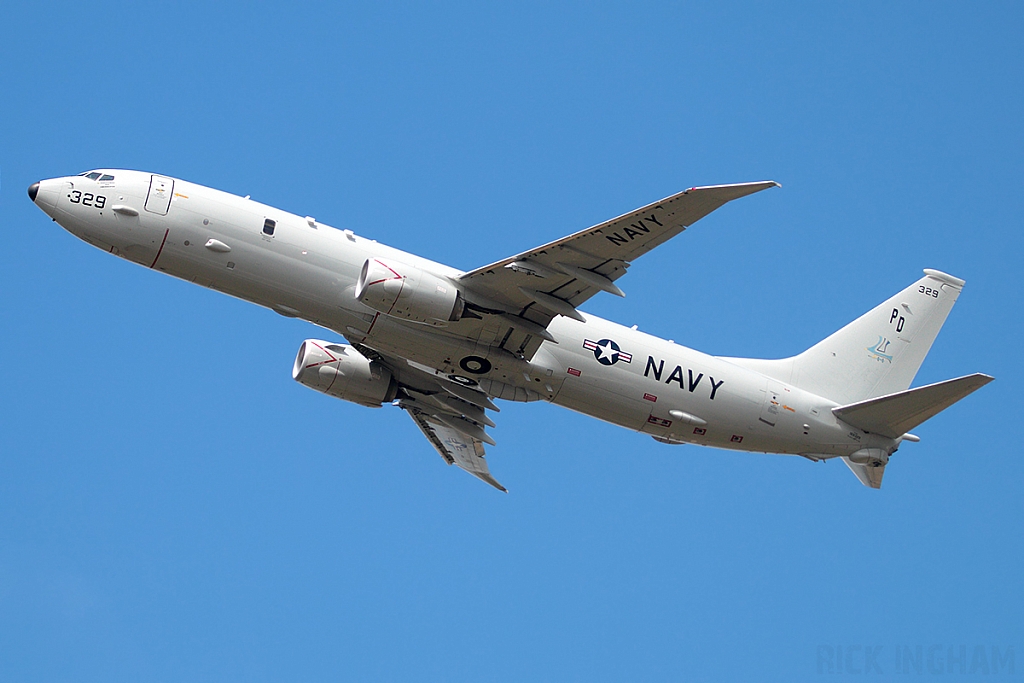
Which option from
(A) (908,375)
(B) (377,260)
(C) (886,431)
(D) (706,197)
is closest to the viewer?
(D) (706,197)

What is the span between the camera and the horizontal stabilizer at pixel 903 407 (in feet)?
123

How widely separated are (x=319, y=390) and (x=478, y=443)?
7.46 metres

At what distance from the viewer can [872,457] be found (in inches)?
1610

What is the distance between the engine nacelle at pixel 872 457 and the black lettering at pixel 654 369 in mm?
8471

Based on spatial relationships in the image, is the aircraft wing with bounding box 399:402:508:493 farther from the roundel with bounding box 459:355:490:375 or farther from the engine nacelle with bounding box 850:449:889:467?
the engine nacelle with bounding box 850:449:889:467

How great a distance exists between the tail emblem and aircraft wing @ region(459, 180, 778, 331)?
48.2 feet

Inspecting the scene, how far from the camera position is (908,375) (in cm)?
4391

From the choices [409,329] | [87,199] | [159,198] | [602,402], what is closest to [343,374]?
[409,329]

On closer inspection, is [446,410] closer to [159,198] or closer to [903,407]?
[159,198]

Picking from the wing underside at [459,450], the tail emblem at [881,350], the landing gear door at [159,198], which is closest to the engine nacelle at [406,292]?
the landing gear door at [159,198]

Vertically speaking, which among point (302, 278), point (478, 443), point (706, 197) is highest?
point (706, 197)

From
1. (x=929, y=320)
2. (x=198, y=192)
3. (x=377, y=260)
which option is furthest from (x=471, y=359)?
(x=929, y=320)

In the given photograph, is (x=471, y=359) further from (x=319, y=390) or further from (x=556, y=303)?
(x=319, y=390)

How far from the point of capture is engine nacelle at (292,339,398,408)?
140 ft
